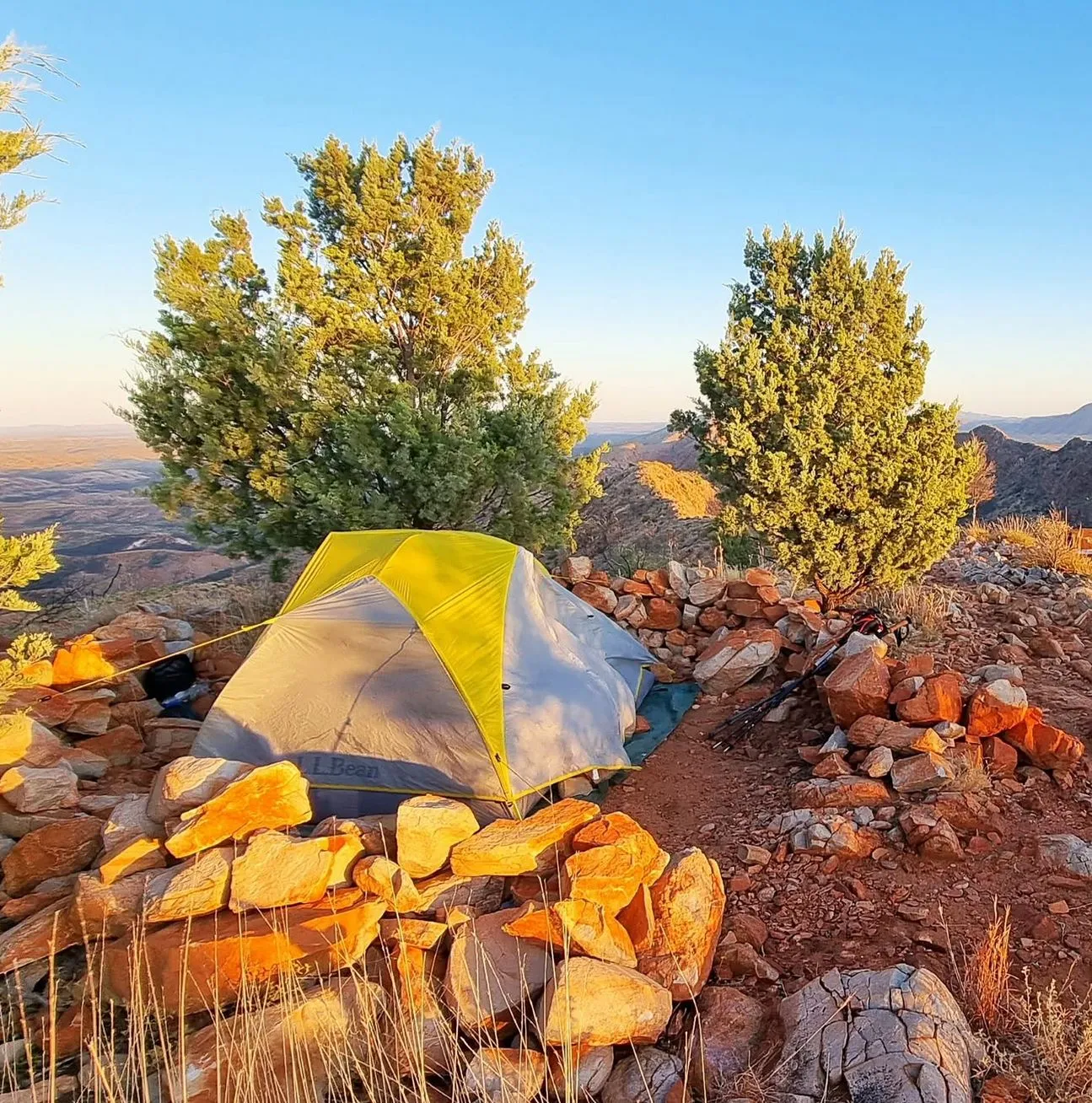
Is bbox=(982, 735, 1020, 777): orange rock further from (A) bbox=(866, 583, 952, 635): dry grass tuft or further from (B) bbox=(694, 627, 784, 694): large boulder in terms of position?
(A) bbox=(866, 583, 952, 635): dry grass tuft

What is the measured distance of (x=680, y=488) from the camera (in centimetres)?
2892

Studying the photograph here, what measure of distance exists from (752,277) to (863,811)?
7.60m

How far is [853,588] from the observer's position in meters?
9.62

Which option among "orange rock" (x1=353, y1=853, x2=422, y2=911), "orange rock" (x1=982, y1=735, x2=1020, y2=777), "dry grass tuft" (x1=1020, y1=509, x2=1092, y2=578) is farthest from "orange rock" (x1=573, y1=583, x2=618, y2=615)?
"dry grass tuft" (x1=1020, y1=509, x2=1092, y2=578)

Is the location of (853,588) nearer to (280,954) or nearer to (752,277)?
(752,277)

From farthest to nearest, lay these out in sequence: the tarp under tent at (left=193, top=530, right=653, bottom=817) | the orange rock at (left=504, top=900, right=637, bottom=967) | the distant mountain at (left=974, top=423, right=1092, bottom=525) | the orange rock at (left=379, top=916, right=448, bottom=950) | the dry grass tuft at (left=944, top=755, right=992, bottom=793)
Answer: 1. the distant mountain at (left=974, top=423, right=1092, bottom=525)
2. the tarp under tent at (left=193, top=530, right=653, bottom=817)
3. the dry grass tuft at (left=944, top=755, right=992, bottom=793)
4. the orange rock at (left=379, top=916, right=448, bottom=950)
5. the orange rock at (left=504, top=900, right=637, bottom=967)

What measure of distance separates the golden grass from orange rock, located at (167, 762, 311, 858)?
22168mm

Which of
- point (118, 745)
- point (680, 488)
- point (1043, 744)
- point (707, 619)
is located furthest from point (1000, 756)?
point (680, 488)

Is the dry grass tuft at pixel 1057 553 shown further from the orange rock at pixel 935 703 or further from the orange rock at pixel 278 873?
the orange rock at pixel 278 873

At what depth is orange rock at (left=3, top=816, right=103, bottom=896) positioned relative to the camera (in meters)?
3.93

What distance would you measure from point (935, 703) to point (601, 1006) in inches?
135

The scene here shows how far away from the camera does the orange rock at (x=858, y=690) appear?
16.7ft

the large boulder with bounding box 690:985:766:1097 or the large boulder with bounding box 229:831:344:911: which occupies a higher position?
the large boulder with bounding box 229:831:344:911

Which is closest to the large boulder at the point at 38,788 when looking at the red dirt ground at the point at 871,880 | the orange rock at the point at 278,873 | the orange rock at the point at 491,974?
the orange rock at the point at 278,873
